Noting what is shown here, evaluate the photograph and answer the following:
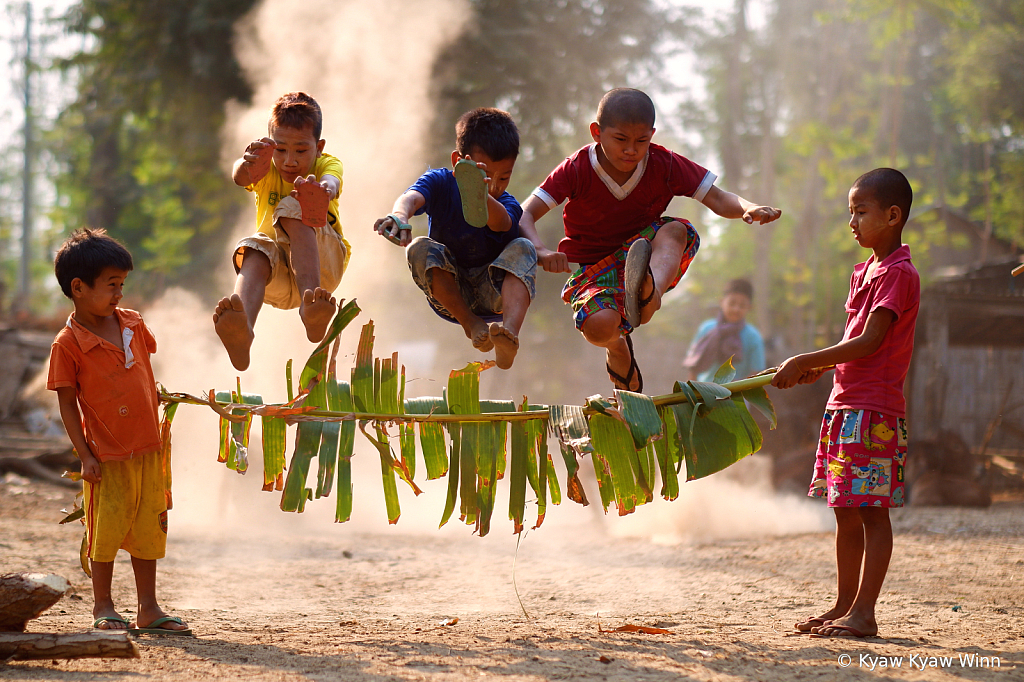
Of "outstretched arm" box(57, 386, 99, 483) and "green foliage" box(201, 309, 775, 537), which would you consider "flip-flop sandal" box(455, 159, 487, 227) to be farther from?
"outstretched arm" box(57, 386, 99, 483)

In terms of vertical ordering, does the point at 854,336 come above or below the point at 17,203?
below

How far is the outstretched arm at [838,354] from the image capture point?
3.34 meters

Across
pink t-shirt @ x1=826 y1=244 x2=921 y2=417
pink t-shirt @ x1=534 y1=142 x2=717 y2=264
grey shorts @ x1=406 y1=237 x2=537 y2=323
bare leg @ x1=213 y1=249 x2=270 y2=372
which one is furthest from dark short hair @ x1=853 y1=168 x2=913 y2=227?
bare leg @ x1=213 y1=249 x2=270 y2=372

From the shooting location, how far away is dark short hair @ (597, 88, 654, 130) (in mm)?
3561

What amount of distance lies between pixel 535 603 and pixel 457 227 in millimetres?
2199

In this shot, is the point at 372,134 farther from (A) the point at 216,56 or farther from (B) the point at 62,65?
(B) the point at 62,65

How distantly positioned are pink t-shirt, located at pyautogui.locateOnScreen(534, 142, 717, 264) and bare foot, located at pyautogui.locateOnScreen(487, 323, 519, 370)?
28.3 inches

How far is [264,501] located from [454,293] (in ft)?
21.3

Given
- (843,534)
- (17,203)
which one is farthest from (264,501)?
(17,203)

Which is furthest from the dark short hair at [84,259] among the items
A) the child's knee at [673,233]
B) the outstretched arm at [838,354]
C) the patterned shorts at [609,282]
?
the outstretched arm at [838,354]

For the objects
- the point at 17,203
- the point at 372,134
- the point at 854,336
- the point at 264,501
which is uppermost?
the point at 17,203

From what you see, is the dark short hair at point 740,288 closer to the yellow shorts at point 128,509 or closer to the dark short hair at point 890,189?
the dark short hair at point 890,189

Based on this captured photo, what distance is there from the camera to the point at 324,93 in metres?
9.93

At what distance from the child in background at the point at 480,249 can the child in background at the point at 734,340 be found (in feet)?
14.0
